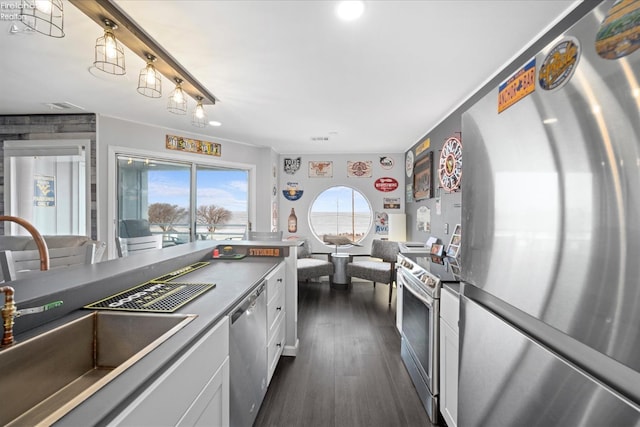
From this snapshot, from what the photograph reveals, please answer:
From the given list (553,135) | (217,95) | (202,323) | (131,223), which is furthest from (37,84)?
(553,135)

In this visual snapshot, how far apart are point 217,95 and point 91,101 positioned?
4.94ft

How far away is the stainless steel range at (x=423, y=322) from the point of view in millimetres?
1636

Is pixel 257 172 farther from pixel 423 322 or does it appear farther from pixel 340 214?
pixel 423 322

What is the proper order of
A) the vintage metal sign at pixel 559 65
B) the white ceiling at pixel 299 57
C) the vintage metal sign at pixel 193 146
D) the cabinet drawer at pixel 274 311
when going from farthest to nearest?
the vintage metal sign at pixel 193 146 → the cabinet drawer at pixel 274 311 → the white ceiling at pixel 299 57 → the vintage metal sign at pixel 559 65

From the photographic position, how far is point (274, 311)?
2023mm

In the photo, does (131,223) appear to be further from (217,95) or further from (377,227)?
(377,227)

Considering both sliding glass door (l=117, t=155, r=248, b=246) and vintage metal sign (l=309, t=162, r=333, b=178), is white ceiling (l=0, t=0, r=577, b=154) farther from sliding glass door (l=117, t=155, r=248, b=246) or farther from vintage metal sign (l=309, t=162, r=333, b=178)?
vintage metal sign (l=309, t=162, r=333, b=178)

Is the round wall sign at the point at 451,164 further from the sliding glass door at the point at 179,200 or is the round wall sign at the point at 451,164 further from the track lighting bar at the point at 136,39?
the sliding glass door at the point at 179,200

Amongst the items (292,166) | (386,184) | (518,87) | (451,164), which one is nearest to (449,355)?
(518,87)

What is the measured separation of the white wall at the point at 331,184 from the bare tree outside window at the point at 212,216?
112cm

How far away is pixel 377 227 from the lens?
17.1ft

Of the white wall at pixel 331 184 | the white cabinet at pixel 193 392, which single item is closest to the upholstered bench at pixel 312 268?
the white wall at pixel 331 184

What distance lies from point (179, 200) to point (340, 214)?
2923mm

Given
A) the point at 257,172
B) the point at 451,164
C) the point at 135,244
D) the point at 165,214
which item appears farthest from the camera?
the point at 257,172
